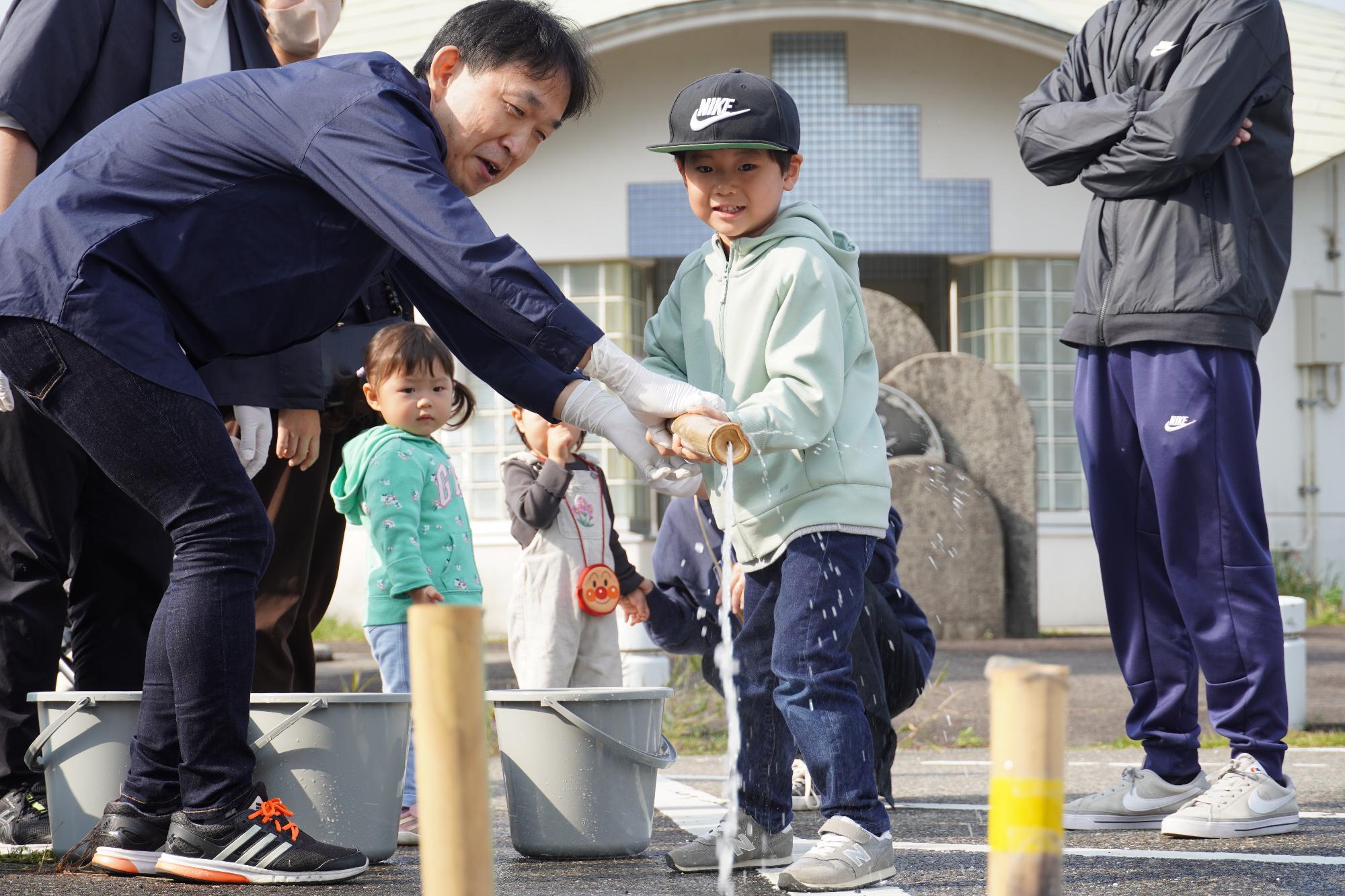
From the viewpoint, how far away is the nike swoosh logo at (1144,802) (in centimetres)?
377

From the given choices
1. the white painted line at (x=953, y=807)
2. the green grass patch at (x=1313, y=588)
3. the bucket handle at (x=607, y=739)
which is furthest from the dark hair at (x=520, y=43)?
the green grass patch at (x=1313, y=588)

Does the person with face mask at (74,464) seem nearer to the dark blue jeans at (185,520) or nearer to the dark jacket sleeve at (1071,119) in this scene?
the dark blue jeans at (185,520)

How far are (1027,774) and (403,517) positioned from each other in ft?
9.17

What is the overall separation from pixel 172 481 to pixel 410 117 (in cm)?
87

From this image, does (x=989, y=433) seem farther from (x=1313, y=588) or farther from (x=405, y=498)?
(x=405, y=498)

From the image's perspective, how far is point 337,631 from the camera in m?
11.8

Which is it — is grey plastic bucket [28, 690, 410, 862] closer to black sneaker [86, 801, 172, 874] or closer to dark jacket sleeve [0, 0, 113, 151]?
black sneaker [86, 801, 172, 874]

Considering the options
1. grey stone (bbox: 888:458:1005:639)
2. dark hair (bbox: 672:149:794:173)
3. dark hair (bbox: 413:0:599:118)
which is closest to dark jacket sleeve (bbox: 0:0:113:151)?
dark hair (bbox: 413:0:599:118)

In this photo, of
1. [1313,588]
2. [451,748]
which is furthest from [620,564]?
[1313,588]

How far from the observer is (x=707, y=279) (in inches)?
141

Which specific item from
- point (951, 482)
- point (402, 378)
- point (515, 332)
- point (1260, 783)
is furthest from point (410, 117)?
point (951, 482)

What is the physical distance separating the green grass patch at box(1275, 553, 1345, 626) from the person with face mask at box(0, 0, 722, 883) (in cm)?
1078

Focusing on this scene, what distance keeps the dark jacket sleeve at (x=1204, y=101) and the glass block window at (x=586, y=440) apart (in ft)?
28.3

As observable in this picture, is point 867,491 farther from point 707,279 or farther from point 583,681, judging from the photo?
point 583,681
